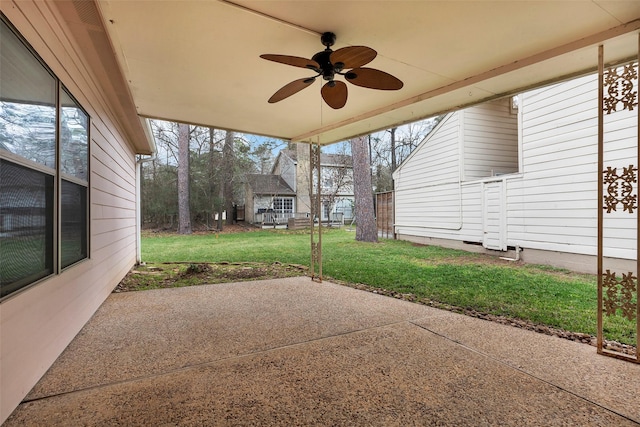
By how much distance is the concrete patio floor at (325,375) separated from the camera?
1672 mm

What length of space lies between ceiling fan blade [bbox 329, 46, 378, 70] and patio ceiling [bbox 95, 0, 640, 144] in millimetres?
232

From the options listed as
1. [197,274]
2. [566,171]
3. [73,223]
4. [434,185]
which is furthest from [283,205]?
[73,223]

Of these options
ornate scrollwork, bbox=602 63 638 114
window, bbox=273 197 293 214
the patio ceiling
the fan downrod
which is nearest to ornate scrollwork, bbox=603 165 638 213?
ornate scrollwork, bbox=602 63 638 114

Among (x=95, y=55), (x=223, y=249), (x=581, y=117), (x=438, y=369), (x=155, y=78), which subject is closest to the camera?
(x=438, y=369)

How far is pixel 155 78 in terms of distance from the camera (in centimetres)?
321

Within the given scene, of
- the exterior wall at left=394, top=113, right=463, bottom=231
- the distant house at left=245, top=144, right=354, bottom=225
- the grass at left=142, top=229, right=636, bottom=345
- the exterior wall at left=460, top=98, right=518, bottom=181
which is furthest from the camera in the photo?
the distant house at left=245, top=144, right=354, bottom=225

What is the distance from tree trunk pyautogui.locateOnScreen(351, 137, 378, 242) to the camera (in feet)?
35.3

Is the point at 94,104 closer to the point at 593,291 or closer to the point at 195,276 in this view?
the point at 195,276

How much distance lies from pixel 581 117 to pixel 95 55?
23.6 ft

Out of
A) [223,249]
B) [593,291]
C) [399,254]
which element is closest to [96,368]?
[593,291]

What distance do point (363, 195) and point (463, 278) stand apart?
5.96 metres

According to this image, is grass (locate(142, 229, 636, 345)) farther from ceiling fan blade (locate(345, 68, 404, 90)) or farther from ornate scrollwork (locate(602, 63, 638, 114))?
ceiling fan blade (locate(345, 68, 404, 90))

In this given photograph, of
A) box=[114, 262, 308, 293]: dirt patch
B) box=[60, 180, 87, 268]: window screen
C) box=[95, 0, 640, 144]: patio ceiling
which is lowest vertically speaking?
box=[114, 262, 308, 293]: dirt patch

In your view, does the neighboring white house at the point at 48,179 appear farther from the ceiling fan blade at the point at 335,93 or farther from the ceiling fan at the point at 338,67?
the ceiling fan blade at the point at 335,93
